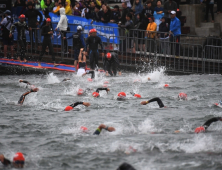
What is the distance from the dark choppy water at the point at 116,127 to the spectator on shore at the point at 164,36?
2317 mm

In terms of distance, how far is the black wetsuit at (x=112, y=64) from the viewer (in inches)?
758

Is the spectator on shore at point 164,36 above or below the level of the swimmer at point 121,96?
above

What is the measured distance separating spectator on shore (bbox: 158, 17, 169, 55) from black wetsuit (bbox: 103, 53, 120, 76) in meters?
1.94

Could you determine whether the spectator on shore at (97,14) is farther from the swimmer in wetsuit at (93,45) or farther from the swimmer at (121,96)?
the swimmer at (121,96)

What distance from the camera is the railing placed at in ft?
59.9

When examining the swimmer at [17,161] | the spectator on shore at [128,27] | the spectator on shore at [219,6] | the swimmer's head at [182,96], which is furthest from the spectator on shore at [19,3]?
the swimmer at [17,161]

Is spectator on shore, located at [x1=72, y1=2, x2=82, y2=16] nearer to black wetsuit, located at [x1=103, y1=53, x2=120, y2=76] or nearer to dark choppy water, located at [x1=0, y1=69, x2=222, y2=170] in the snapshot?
black wetsuit, located at [x1=103, y1=53, x2=120, y2=76]

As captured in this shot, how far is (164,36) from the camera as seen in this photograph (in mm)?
19156

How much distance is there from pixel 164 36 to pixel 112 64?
2451 millimetres

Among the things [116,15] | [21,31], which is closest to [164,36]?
[116,15]

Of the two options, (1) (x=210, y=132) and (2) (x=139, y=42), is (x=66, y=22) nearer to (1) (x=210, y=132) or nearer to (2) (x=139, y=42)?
(2) (x=139, y=42)

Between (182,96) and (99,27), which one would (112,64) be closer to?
(99,27)

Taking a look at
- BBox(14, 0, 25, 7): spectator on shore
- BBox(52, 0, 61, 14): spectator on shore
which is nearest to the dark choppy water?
BBox(52, 0, 61, 14): spectator on shore

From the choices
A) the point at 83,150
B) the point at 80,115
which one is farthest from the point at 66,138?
the point at 80,115
